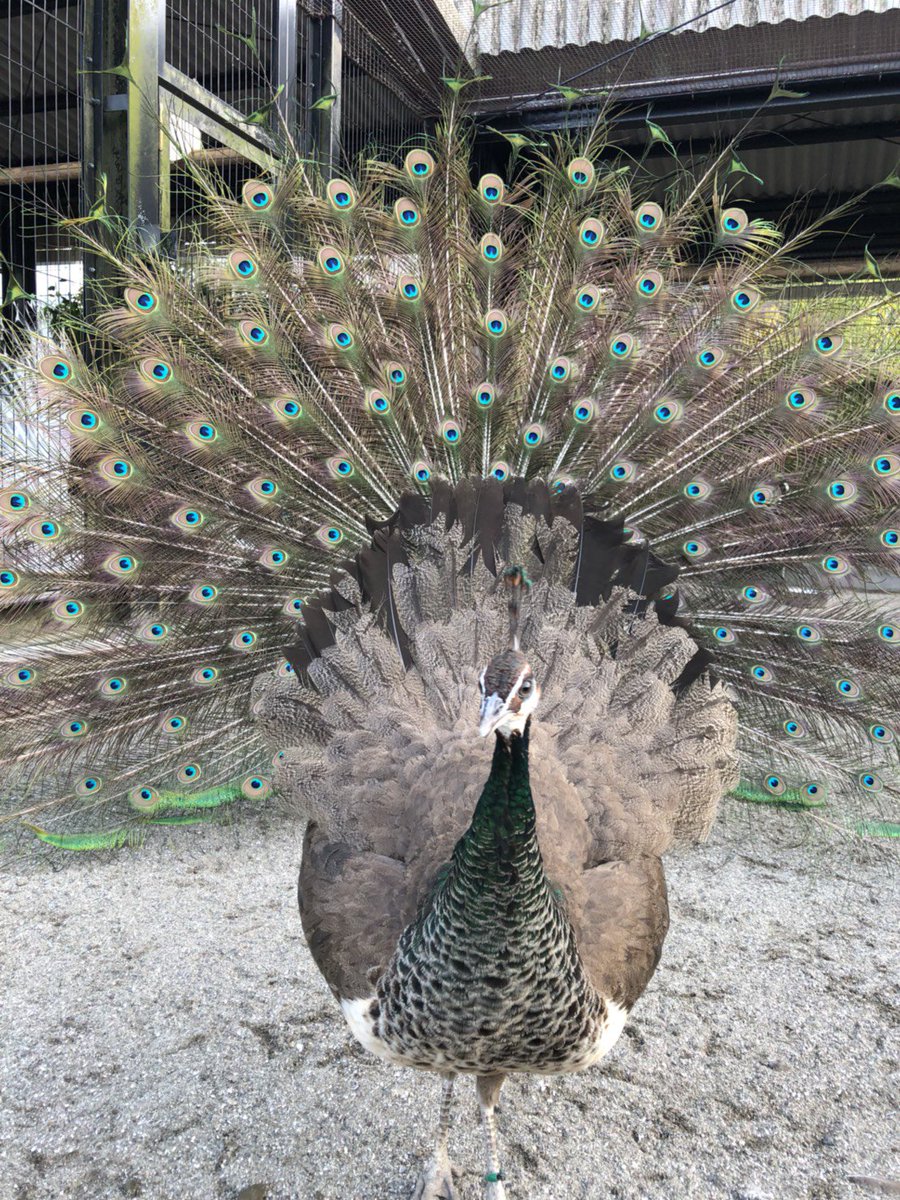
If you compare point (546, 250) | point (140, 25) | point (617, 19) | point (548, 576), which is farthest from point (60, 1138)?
point (617, 19)

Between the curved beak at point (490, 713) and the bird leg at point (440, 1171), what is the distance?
0.95m

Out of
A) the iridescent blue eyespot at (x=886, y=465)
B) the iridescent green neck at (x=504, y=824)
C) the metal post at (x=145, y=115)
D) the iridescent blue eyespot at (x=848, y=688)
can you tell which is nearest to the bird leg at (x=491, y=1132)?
the iridescent green neck at (x=504, y=824)

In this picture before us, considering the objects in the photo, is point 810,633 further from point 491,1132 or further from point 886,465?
point 491,1132

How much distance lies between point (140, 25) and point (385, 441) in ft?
7.84

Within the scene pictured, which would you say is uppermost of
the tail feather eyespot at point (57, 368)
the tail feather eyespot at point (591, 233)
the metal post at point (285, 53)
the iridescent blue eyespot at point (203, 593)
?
the metal post at point (285, 53)

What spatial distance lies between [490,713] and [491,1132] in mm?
1090

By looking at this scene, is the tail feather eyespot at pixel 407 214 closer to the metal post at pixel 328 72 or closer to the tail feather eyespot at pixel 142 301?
the tail feather eyespot at pixel 142 301

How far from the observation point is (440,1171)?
6.13ft

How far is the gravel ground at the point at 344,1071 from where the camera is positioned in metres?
1.91

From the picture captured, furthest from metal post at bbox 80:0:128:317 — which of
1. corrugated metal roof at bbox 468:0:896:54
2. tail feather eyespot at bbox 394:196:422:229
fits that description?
corrugated metal roof at bbox 468:0:896:54

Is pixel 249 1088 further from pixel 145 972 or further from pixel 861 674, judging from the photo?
pixel 861 674

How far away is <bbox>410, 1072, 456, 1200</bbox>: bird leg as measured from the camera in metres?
1.85

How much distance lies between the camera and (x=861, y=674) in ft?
8.59

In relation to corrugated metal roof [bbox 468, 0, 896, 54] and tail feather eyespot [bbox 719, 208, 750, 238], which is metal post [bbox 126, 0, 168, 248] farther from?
tail feather eyespot [bbox 719, 208, 750, 238]
